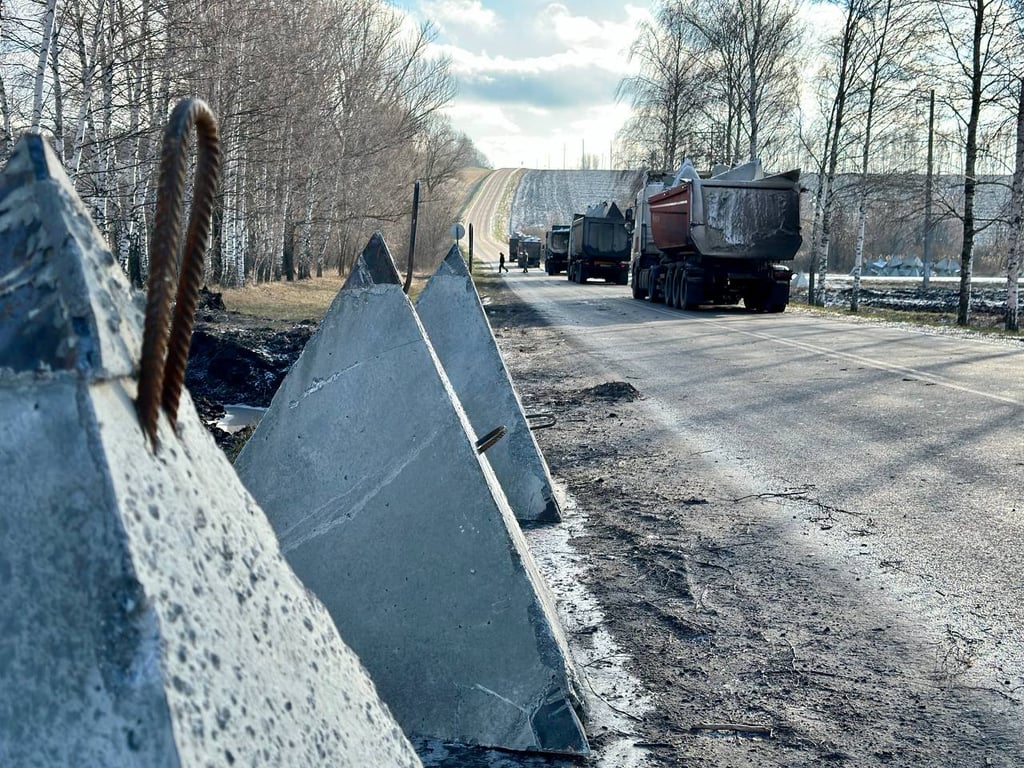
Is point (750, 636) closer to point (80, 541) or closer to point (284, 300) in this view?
point (80, 541)

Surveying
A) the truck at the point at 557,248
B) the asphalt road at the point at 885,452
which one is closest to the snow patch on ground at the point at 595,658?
the asphalt road at the point at 885,452

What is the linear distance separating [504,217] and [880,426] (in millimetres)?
115327

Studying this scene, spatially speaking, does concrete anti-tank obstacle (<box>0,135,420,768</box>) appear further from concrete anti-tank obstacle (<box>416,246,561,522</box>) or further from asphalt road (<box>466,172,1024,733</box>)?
concrete anti-tank obstacle (<box>416,246,561,522</box>)

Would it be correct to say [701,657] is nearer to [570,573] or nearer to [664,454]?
[570,573]

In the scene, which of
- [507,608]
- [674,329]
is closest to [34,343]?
[507,608]

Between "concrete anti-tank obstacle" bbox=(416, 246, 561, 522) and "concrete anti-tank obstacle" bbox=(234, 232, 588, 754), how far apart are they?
6.89 ft

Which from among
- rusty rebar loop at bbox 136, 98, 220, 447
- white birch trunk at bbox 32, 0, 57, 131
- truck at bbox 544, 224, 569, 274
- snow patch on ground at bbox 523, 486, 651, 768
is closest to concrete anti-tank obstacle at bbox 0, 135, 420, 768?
rusty rebar loop at bbox 136, 98, 220, 447

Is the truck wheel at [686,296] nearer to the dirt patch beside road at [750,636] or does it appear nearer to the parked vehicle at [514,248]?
the dirt patch beside road at [750,636]

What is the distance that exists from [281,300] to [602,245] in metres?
18.6

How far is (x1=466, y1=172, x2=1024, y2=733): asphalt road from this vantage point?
3.73 m

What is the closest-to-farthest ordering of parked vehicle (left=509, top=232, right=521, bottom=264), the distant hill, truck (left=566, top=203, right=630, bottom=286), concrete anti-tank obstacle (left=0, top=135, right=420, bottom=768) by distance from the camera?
concrete anti-tank obstacle (left=0, top=135, right=420, bottom=768) → truck (left=566, top=203, right=630, bottom=286) → parked vehicle (left=509, top=232, right=521, bottom=264) → the distant hill

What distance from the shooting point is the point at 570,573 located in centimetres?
409

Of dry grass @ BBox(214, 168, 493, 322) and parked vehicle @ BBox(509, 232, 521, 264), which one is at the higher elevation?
parked vehicle @ BBox(509, 232, 521, 264)

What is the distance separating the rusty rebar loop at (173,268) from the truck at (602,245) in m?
38.0
